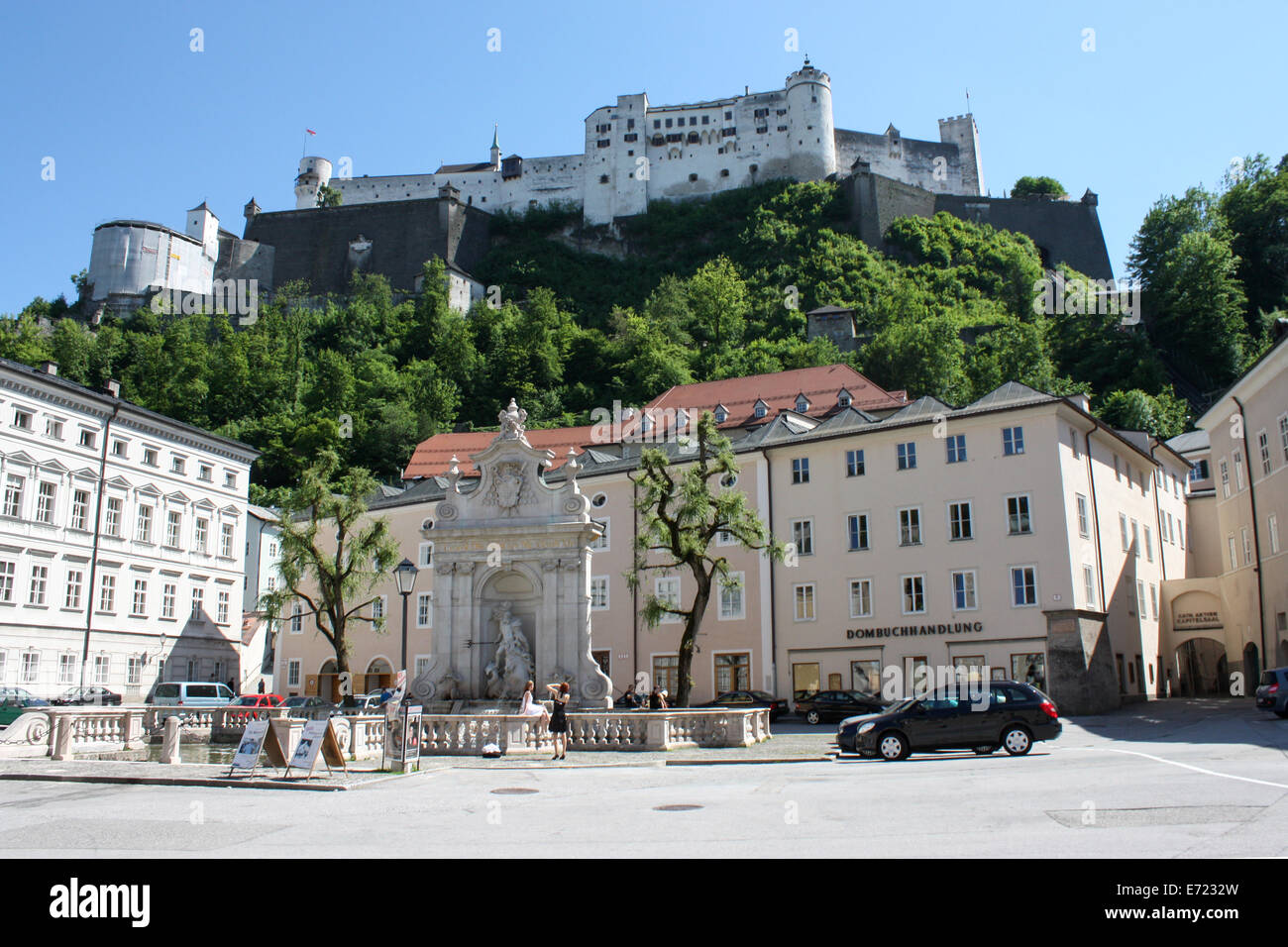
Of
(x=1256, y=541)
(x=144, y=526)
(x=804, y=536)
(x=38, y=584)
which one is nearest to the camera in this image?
(x=1256, y=541)

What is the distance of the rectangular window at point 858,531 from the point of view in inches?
1635

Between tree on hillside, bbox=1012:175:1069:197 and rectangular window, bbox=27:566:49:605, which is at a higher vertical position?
tree on hillside, bbox=1012:175:1069:197

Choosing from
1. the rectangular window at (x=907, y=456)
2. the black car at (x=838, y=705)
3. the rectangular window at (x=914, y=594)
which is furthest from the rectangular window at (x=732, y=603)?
the black car at (x=838, y=705)

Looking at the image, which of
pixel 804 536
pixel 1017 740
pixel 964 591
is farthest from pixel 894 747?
pixel 804 536

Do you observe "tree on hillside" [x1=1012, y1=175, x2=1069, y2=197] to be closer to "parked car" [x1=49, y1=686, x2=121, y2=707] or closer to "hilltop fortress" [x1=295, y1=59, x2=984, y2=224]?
"hilltop fortress" [x1=295, y1=59, x2=984, y2=224]

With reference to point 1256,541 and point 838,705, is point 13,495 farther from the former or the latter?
point 1256,541

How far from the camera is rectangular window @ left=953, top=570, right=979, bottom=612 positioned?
3831 cm

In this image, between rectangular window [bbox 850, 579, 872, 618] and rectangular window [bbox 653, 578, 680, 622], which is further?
rectangular window [bbox 653, 578, 680, 622]

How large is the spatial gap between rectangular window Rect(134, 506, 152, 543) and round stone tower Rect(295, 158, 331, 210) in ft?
334

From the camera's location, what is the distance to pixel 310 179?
144 m

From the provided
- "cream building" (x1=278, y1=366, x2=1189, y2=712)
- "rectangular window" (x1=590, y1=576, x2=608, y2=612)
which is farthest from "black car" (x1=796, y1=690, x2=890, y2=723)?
"rectangular window" (x1=590, y1=576, x2=608, y2=612)

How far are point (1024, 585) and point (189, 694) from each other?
102 feet
